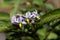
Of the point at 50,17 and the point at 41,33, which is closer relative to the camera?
the point at 50,17

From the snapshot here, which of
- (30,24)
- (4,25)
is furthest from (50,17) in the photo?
(4,25)

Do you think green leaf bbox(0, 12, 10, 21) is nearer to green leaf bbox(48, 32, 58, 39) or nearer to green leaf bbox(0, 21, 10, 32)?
green leaf bbox(0, 21, 10, 32)

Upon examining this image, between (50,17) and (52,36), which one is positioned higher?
(50,17)

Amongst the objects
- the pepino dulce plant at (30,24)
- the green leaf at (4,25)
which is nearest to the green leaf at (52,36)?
the pepino dulce plant at (30,24)

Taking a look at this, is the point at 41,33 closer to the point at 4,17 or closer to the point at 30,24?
the point at 30,24

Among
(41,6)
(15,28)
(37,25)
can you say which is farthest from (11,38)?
(41,6)

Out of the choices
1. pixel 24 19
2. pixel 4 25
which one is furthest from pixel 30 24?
pixel 4 25

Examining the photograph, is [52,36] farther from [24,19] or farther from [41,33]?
[24,19]

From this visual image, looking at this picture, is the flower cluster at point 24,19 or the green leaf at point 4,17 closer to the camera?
the flower cluster at point 24,19

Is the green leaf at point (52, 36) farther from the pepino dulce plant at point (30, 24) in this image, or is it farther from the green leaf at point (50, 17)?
the green leaf at point (50, 17)

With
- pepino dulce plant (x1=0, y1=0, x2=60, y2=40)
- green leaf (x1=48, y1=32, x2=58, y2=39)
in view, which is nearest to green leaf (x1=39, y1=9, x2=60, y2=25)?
pepino dulce plant (x1=0, y1=0, x2=60, y2=40)
